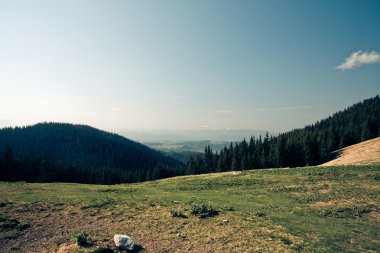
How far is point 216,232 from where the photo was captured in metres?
16.0

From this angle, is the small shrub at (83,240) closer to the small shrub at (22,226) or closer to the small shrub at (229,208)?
the small shrub at (22,226)

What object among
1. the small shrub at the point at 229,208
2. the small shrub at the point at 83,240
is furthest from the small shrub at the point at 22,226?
the small shrub at the point at 229,208

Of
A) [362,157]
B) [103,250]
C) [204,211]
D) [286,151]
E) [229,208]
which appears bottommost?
[103,250]

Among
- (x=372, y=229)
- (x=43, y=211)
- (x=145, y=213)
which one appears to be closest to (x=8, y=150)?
(x=43, y=211)

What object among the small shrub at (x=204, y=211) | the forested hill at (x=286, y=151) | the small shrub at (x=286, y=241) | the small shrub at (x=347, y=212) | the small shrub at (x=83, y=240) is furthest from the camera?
the forested hill at (x=286, y=151)

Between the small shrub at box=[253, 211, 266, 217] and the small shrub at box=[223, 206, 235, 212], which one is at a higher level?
the small shrub at box=[223, 206, 235, 212]

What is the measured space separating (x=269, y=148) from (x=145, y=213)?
301 ft

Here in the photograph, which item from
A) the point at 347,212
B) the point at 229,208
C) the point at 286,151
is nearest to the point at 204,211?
the point at 229,208

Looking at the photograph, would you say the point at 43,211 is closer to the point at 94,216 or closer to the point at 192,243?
the point at 94,216

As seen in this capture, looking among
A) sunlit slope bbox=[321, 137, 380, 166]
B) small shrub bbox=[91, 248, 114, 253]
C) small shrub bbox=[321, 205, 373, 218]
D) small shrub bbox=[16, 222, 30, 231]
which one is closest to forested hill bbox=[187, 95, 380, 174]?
sunlit slope bbox=[321, 137, 380, 166]

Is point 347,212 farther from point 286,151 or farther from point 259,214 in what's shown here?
point 286,151

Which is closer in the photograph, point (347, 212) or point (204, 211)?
point (204, 211)

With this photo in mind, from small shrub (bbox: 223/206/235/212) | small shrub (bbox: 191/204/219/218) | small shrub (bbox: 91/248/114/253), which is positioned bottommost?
small shrub (bbox: 91/248/114/253)

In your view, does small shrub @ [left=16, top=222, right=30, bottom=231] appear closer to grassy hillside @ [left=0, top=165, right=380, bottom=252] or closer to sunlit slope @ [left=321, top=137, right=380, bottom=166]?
grassy hillside @ [left=0, top=165, right=380, bottom=252]
